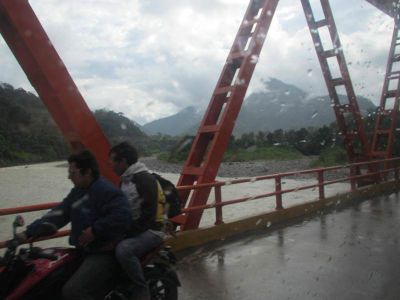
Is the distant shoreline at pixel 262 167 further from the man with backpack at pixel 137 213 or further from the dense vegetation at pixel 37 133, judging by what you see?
the man with backpack at pixel 137 213

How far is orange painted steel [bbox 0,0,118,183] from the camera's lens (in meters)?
4.88

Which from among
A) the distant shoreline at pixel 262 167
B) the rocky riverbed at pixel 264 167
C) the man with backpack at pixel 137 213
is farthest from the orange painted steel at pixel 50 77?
the distant shoreline at pixel 262 167

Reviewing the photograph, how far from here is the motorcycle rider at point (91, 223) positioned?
3000 millimetres

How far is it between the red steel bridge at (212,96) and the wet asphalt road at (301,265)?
3.41 ft

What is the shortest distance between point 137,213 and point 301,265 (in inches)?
121

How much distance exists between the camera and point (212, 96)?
7910mm

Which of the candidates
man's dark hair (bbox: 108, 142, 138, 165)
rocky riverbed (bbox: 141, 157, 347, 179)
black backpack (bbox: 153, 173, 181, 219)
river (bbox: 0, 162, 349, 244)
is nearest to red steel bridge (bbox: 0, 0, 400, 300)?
black backpack (bbox: 153, 173, 181, 219)

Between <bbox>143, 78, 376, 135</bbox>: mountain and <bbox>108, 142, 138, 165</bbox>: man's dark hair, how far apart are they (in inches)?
176

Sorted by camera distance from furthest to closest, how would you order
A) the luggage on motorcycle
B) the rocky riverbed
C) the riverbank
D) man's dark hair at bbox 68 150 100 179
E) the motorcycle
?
the riverbank
the rocky riverbed
the luggage on motorcycle
man's dark hair at bbox 68 150 100 179
the motorcycle

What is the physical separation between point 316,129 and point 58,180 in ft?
46.5

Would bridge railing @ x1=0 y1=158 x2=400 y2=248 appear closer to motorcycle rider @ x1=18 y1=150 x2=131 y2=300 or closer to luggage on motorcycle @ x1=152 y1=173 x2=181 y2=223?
luggage on motorcycle @ x1=152 y1=173 x2=181 y2=223

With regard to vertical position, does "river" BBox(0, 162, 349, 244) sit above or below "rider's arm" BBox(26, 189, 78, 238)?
below

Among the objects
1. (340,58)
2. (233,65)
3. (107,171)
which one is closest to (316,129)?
(340,58)

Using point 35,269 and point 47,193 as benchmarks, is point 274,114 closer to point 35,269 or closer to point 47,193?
point 47,193
